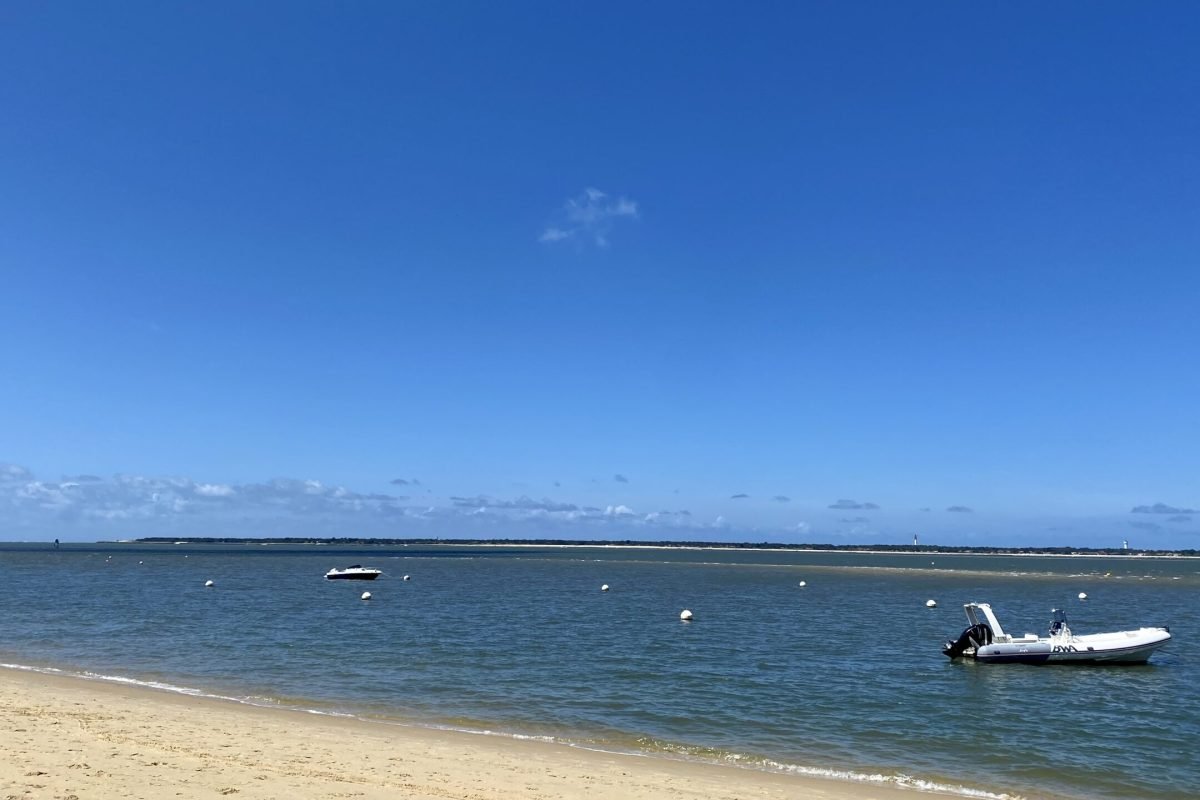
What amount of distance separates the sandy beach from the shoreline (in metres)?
0.03

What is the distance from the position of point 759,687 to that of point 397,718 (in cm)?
1164

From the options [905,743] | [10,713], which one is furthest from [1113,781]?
[10,713]

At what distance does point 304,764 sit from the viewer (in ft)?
50.1

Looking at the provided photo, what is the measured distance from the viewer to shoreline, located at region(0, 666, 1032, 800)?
1352 centimetres

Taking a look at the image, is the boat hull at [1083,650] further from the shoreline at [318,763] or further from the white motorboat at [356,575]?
→ the white motorboat at [356,575]

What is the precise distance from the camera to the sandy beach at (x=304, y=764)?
1335 cm

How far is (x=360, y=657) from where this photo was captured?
32.3 metres

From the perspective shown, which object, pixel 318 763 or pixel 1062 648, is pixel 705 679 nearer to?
pixel 318 763

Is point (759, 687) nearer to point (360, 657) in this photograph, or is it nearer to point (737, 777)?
point (737, 777)

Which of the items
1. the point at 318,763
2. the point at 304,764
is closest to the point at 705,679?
the point at 318,763

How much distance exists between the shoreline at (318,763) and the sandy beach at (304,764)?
0.03 m

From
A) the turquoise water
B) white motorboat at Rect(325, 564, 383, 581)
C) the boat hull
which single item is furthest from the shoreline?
white motorboat at Rect(325, 564, 383, 581)

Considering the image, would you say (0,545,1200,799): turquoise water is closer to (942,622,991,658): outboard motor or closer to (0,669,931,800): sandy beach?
(942,622,991,658): outboard motor

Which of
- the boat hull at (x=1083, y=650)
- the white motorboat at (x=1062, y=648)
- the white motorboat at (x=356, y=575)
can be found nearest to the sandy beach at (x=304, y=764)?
the white motorboat at (x=1062, y=648)
